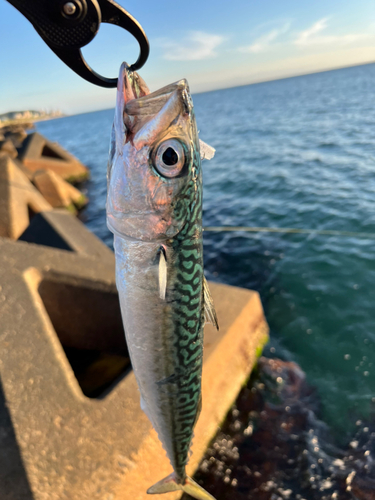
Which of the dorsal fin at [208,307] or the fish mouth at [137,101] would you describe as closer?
the fish mouth at [137,101]

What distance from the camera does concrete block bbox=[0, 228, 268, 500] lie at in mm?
2258

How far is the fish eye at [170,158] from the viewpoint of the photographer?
136 centimetres

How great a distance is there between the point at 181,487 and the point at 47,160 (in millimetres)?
17041

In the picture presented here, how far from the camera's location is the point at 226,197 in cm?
1250

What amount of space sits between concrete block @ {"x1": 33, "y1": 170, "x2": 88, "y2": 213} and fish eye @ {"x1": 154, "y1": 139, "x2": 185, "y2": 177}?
11842 mm

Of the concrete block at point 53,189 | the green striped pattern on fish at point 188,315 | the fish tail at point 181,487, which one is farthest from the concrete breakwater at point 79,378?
the concrete block at point 53,189

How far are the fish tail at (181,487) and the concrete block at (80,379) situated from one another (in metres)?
0.47

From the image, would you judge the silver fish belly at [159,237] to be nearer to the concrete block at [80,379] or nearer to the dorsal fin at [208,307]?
the dorsal fin at [208,307]

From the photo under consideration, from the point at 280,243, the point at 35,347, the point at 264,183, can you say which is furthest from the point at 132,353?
the point at 264,183

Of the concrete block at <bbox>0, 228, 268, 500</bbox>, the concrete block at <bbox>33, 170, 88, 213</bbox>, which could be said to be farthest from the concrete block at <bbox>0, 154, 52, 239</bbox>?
the concrete block at <bbox>0, 228, 268, 500</bbox>

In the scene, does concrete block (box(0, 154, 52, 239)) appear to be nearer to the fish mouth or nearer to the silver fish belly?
the silver fish belly

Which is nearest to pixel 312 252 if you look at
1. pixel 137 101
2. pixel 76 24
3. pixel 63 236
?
pixel 63 236

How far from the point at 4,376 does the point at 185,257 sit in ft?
6.84

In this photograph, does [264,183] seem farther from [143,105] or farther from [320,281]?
[143,105]
